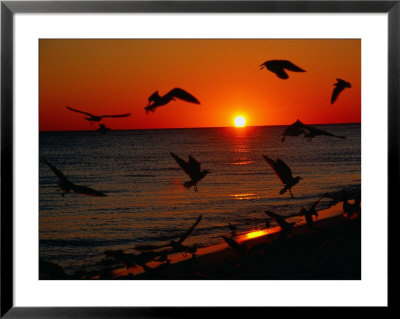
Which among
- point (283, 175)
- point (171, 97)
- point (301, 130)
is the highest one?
point (171, 97)

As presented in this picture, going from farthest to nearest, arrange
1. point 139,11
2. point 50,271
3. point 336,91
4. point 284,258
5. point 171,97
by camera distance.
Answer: point 171,97, point 336,91, point 284,258, point 50,271, point 139,11

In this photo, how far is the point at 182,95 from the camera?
7.70 feet

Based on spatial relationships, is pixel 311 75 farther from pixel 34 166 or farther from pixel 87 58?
pixel 34 166

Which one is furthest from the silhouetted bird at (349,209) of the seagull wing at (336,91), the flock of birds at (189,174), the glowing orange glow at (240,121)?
the glowing orange glow at (240,121)

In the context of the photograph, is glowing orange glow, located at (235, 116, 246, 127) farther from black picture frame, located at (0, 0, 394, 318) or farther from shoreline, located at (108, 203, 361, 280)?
black picture frame, located at (0, 0, 394, 318)

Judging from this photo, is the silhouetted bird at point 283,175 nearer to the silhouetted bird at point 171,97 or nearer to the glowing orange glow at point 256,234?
the glowing orange glow at point 256,234

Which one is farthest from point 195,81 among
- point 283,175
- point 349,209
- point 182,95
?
point 349,209

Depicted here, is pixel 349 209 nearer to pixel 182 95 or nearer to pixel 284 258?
pixel 284 258

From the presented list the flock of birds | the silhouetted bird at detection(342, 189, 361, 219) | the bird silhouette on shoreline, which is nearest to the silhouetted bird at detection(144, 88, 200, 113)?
the flock of birds

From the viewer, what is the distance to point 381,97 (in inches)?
68.9

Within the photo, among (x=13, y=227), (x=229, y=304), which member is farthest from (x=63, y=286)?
(x=229, y=304)

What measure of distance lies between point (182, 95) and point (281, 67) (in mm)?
503

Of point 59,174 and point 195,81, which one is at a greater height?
point 195,81

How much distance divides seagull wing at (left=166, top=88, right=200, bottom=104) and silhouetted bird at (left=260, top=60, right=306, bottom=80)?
1.23 feet
